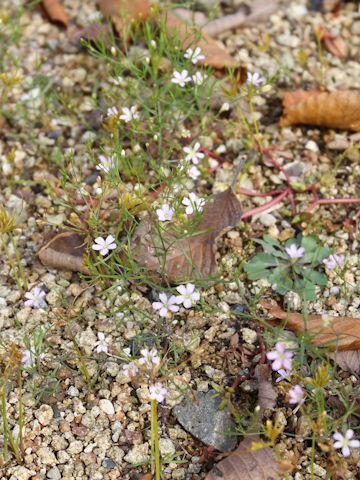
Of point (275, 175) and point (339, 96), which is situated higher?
point (339, 96)

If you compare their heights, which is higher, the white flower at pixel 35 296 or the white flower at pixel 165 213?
the white flower at pixel 165 213

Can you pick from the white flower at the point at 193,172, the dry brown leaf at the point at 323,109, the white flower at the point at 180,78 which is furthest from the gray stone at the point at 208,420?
the dry brown leaf at the point at 323,109

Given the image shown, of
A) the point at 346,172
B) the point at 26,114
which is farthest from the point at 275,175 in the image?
the point at 26,114

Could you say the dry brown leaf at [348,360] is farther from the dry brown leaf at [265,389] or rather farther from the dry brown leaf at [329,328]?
the dry brown leaf at [265,389]

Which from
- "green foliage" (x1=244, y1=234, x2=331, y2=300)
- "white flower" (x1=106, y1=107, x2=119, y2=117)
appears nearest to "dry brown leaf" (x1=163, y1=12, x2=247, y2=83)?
"white flower" (x1=106, y1=107, x2=119, y2=117)

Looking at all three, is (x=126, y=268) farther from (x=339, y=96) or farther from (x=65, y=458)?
(x=339, y=96)

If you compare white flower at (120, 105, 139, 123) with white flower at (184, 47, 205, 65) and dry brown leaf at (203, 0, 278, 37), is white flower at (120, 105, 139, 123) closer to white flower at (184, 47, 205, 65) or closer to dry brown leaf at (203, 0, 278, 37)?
white flower at (184, 47, 205, 65)
